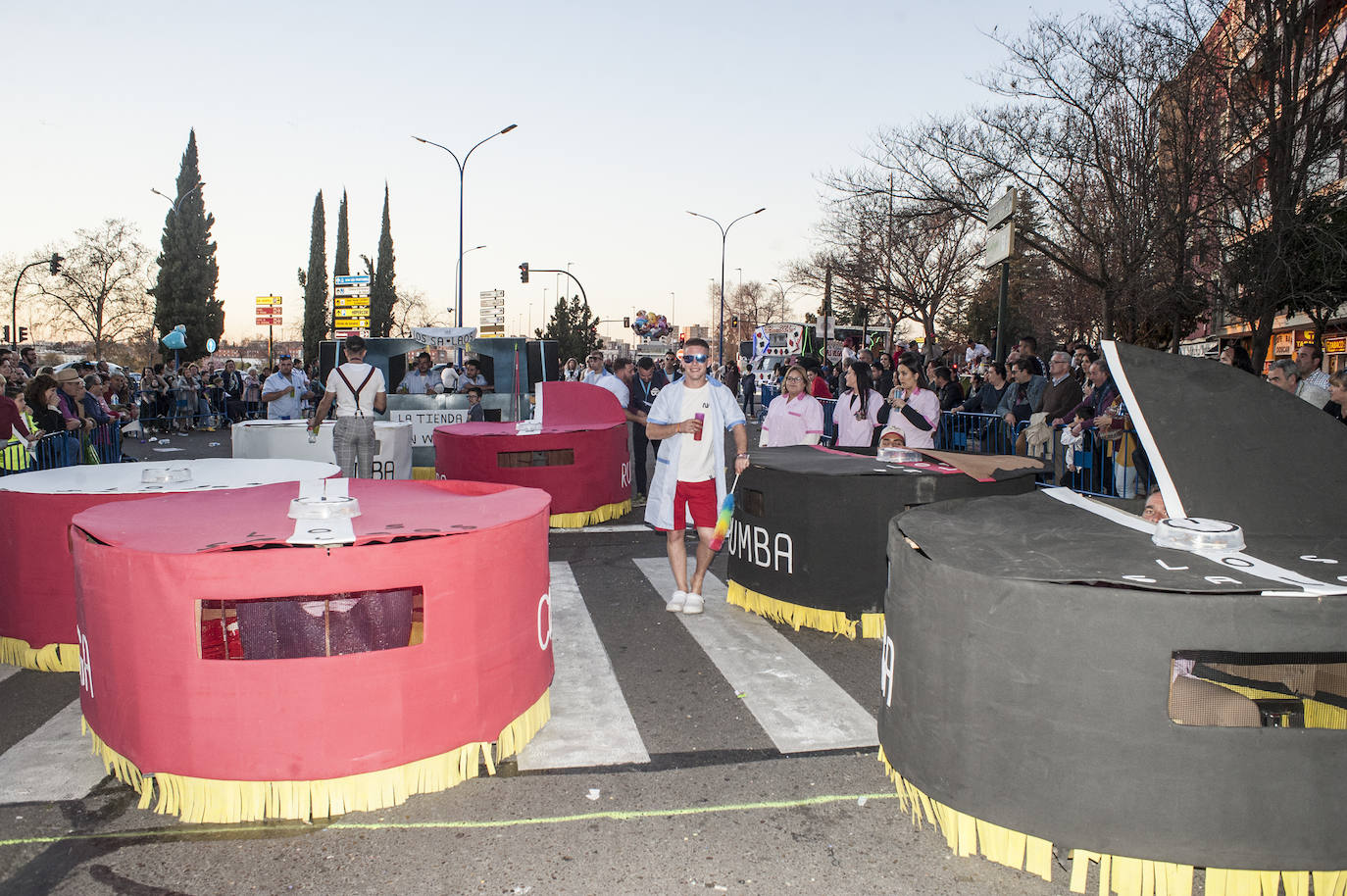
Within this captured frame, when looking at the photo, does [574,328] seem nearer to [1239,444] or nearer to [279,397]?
[279,397]

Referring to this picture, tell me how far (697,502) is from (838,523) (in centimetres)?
116

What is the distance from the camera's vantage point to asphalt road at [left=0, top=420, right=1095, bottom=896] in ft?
10.3

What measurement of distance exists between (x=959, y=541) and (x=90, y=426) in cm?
1216

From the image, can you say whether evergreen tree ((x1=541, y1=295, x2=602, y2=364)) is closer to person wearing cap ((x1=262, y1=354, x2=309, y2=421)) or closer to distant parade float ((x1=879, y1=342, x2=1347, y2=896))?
person wearing cap ((x1=262, y1=354, x2=309, y2=421))

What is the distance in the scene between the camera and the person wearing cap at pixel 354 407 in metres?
9.61

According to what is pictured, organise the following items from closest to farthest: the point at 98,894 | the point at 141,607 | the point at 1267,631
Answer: the point at 1267,631 < the point at 98,894 < the point at 141,607

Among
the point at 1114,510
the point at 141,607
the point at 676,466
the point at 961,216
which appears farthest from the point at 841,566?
the point at 961,216

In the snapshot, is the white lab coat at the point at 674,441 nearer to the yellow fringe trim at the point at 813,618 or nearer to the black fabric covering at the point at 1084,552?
the yellow fringe trim at the point at 813,618

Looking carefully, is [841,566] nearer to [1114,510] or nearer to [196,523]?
[1114,510]

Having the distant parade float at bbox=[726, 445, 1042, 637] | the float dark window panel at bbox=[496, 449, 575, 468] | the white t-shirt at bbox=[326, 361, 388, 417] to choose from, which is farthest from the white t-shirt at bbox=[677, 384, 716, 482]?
the white t-shirt at bbox=[326, 361, 388, 417]

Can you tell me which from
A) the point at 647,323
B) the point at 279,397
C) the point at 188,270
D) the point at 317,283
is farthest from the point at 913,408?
the point at 647,323

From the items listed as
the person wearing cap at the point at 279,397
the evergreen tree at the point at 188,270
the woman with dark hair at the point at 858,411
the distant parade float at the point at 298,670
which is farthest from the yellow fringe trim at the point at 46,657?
the evergreen tree at the point at 188,270

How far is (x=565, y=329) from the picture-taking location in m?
60.8

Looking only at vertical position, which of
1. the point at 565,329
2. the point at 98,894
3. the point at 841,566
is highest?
the point at 565,329
